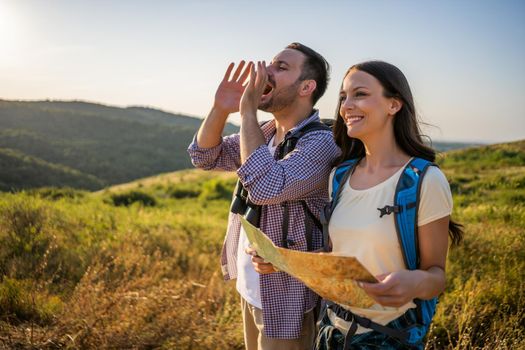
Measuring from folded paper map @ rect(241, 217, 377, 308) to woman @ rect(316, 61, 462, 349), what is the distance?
50 millimetres

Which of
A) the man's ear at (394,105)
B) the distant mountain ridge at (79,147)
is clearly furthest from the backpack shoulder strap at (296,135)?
the distant mountain ridge at (79,147)

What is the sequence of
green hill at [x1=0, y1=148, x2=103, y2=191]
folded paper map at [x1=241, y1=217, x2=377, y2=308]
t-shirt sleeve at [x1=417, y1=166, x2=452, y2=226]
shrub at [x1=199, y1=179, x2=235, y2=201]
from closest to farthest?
1. folded paper map at [x1=241, y1=217, x2=377, y2=308]
2. t-shirt sleeve at [x1=417, y1=166, x2=452, y2=226]
3. shrub at [x1=199, y1=179, x2=235, y2=201]
4. green hill at [x1=0, y1=148, x2=103, y2=191]

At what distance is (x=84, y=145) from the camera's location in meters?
67.0

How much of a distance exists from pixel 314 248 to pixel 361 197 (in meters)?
0.53

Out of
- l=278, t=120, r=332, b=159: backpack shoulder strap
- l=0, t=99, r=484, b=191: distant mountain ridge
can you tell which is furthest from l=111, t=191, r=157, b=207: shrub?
l=278, t=120, r=332, b=159: backpack shoulder strap

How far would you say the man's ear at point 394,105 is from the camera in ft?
6.56

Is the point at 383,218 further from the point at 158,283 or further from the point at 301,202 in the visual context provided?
the point at 158,283

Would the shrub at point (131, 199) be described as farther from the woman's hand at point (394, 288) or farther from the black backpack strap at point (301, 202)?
the woman's hand at point (394, 288)

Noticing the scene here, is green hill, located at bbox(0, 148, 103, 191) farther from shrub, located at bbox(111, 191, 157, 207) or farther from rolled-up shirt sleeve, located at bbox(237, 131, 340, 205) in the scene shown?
rolled-up shirt sleeve, located at bbox(237, 131, 340, 205)

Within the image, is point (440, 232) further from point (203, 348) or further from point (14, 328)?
point (14, 328)

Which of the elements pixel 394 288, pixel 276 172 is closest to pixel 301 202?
pixel 276 172

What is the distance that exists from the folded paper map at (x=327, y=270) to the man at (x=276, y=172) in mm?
484

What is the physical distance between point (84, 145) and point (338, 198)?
7088 cm

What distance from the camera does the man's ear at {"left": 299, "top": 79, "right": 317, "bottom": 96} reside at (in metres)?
2.63
